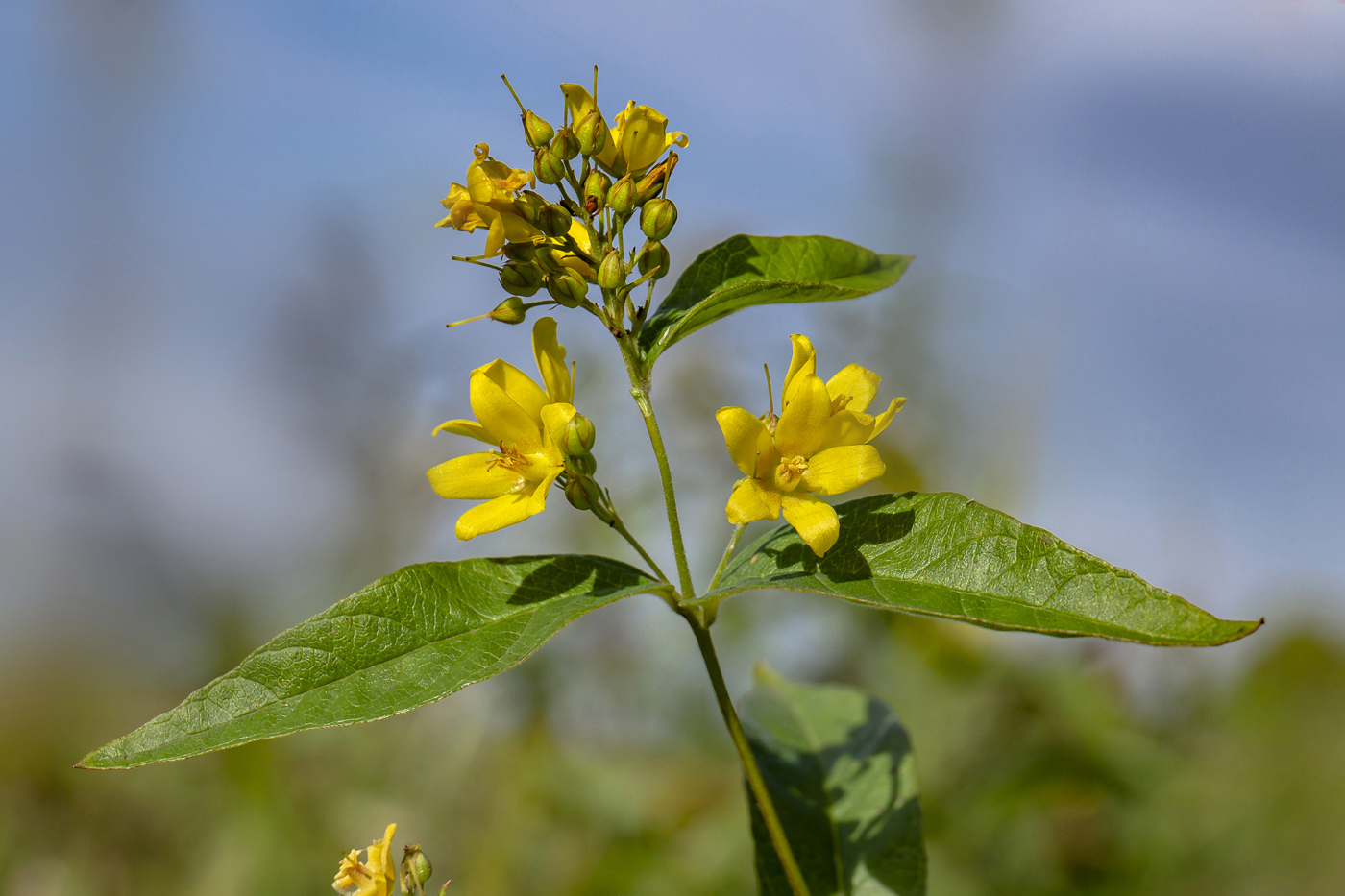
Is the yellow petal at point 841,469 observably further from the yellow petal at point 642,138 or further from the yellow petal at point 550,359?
the yellow petal at point 642,138

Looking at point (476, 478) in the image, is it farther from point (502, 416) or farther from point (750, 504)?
point (750, 504)

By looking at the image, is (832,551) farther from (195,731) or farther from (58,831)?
(58,831)

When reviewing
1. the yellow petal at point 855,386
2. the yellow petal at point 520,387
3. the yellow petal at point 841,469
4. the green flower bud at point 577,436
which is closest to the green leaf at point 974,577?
the yellow petal at point 841,469

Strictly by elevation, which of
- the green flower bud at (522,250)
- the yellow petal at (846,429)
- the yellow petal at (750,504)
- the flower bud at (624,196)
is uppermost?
the flower bud at (624,196)

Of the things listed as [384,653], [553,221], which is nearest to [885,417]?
[553,221]

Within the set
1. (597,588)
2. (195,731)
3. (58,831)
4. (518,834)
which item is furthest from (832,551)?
(58,831)

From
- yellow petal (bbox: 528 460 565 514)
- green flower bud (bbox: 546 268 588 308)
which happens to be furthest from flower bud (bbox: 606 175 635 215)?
yellow petal (bbox: 528 460 565 514)

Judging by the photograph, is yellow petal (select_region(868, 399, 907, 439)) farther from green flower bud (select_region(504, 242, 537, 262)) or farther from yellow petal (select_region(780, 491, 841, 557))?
green flower bud (select_region(504, 242, 537, 262))
